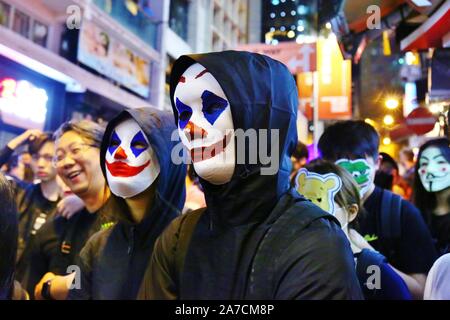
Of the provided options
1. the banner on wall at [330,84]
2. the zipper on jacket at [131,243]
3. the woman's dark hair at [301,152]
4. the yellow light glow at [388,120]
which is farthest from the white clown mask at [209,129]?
the yellow light glow at [388,120]

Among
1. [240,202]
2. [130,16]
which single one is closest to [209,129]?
[240,202]

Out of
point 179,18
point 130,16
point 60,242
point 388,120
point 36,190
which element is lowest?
point 60,242

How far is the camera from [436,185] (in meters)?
1.58

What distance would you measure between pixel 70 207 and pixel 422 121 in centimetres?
174

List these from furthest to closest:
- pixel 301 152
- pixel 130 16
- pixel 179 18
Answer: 1. pixel 130 16
2. pixel 179 18
3. pixel 301 152

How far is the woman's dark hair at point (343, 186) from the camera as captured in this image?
133 centimetres

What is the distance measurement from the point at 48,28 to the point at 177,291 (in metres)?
2.63

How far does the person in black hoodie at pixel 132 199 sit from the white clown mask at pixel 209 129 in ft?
1.11

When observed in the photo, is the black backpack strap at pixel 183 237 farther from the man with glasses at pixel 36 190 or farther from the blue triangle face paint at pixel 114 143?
the man with glasses at pixel 36 190

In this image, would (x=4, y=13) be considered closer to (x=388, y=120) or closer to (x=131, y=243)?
(x=131, y=243)

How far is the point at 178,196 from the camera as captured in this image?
144 centimetres

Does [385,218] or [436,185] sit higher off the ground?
[436,185]

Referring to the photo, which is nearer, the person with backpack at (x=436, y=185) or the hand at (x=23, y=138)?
the person with backpack at (x=436, y=185)

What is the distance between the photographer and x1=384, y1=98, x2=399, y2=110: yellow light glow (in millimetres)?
2831
